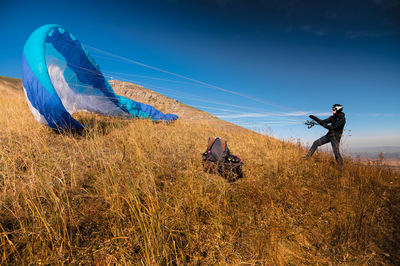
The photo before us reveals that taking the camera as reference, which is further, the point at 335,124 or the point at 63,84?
the point at 63,84

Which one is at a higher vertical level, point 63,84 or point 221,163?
point 63,84

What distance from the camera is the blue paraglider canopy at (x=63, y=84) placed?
3766 mm

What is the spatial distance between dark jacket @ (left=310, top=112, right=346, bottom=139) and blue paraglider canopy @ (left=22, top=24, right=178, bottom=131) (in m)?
7.05

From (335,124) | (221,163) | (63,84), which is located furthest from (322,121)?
(63,84)

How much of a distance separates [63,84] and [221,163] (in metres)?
8.25

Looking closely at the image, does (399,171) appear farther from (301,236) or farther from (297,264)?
(297,264)

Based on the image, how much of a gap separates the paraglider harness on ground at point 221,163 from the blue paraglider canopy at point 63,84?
381cm

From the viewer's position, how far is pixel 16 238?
1.47 metres

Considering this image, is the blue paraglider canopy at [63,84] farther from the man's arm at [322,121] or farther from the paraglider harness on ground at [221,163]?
the man's arm at [322,121]

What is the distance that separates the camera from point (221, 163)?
3.31m

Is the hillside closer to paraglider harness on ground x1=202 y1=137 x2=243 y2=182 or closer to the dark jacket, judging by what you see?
paraglider harness on ground x1=202 y1=137 x2=243 y2=182

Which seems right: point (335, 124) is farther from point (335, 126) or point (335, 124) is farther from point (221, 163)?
point (221, 163)

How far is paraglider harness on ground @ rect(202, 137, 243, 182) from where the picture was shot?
3.19 meters

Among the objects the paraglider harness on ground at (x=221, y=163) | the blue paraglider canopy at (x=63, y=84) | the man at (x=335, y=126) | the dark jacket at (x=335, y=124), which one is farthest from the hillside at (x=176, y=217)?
the dark jacket at (x=335, y=124)
